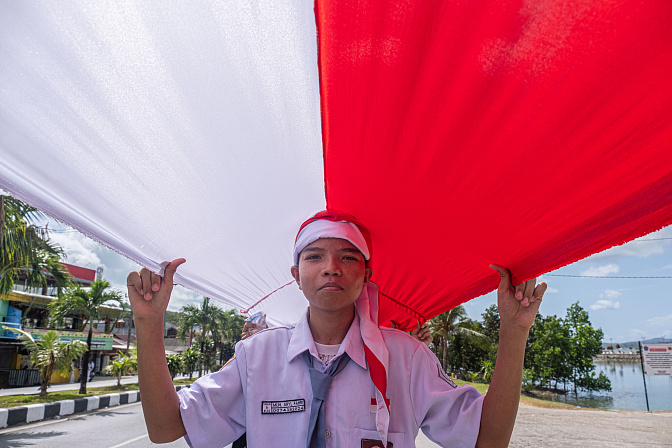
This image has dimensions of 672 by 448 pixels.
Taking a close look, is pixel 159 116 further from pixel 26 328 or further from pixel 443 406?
pixel 26 328

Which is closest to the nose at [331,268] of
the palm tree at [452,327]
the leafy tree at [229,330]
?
the palm tree at [452,327]

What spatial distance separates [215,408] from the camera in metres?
1.64

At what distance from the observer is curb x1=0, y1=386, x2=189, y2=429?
9.75 metres

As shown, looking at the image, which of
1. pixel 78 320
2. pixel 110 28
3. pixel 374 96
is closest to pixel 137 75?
pixel 110 28

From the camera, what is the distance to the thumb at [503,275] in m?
1.68

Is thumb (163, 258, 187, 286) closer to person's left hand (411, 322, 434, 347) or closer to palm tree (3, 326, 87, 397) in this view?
person's left hand (411, 322, 434, 347)

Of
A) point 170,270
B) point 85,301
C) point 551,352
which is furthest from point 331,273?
point 551,352

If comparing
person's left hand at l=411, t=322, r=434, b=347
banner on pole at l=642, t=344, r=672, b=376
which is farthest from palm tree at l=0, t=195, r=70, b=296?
banner on pole at l=642, t=344, r=672, b=376

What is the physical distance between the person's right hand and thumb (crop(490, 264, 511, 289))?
126cm

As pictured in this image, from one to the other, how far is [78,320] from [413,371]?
106 ft

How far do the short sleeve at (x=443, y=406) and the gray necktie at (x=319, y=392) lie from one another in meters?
0.30

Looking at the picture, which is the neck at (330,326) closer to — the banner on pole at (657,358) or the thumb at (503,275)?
the thumb at (503,275)

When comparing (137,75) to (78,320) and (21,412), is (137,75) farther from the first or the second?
(78,320)

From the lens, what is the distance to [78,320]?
93.2ft
